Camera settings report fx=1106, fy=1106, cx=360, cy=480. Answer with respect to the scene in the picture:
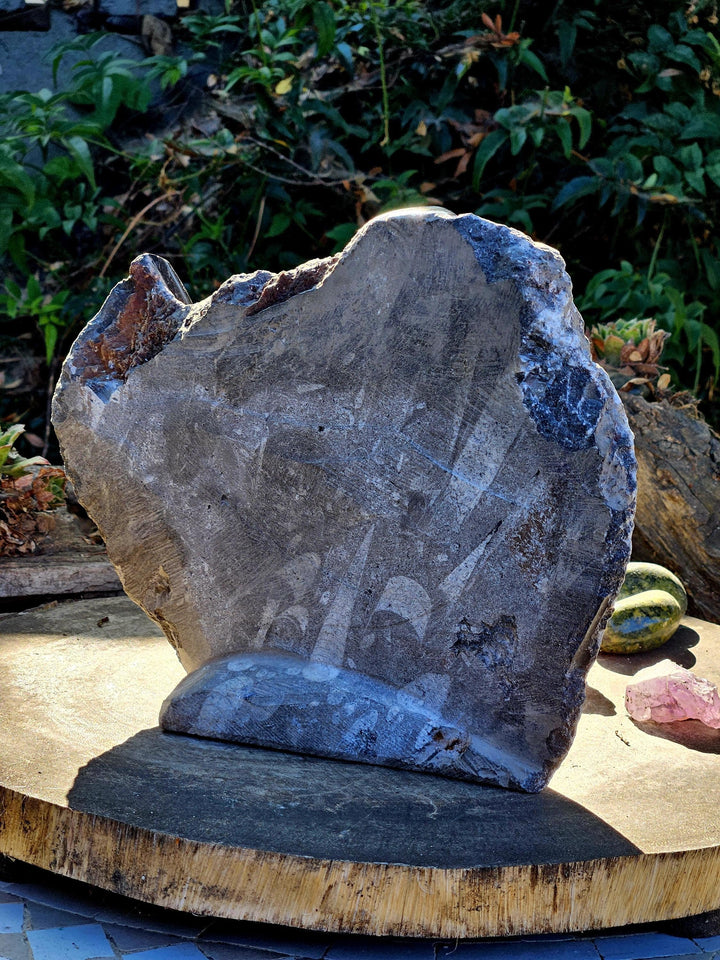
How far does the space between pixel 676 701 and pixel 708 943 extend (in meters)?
0.55

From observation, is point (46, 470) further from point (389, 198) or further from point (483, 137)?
point (483, 137)

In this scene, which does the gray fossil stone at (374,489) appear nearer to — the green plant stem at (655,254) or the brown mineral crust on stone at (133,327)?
the brown mineral crust on stone at (133,327)

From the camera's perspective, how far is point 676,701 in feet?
7.24

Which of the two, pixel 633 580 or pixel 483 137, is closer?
pixel 633 580

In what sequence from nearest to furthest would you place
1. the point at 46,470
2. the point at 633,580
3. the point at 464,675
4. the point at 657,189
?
the point at 464,675 → the point at 633,580 → the point at 46,470 → the point at 657,189

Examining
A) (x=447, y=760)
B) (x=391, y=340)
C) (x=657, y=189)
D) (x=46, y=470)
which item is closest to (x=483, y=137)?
(x=657, y=189)

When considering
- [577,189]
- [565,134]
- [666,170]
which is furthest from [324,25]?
[666,170]

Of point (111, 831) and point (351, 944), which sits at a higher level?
point (111, 831)

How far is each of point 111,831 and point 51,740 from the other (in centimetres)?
37

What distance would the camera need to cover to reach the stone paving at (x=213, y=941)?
65.2 inches

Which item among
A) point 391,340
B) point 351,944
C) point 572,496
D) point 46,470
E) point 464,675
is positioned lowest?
point 46,470

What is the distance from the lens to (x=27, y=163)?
15.0 feet

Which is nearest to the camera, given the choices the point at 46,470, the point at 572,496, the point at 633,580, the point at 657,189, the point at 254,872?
the point at 254,872

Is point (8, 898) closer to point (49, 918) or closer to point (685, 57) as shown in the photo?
point (49, 918)
